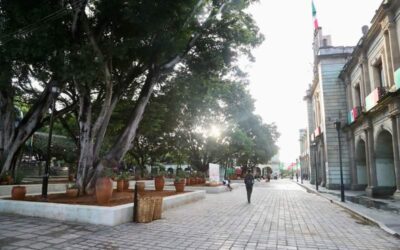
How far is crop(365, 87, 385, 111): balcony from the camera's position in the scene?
1889 cm

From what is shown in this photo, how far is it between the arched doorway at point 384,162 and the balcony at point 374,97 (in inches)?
90.6

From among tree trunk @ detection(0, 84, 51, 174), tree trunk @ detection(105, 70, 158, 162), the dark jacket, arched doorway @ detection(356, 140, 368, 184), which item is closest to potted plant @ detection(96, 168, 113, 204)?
tree trunk @ detection(105, 70, 158, 162)

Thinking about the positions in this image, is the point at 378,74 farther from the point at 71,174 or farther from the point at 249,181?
the point at 71,174

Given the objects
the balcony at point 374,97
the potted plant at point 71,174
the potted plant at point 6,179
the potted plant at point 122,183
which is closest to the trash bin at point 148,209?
the potted plant at point 122,183

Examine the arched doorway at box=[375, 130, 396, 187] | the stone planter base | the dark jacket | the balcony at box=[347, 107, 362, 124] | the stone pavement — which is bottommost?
the stone pavement

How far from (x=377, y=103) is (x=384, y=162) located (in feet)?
16.4

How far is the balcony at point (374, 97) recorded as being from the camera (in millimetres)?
18891

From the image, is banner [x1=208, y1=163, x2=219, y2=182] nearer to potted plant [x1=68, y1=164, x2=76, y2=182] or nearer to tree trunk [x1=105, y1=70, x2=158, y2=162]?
potted plant [x1=68, y1=164, x2=76, y2=182]

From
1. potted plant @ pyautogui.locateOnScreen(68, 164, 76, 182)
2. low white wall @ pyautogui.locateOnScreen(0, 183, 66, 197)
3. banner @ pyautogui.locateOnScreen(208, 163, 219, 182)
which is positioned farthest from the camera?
Result: banner @ pyautogui.locateOnScreen(208, 163, 219, 182)

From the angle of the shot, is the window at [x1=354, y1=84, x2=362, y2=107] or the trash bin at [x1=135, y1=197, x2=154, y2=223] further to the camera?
the window at [x1=354, y1=84, x2=362, y2=107]

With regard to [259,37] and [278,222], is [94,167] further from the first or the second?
[259,37]

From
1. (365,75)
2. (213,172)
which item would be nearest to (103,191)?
(213,172)

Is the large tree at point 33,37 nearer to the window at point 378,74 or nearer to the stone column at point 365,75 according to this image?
the window at point 378,74

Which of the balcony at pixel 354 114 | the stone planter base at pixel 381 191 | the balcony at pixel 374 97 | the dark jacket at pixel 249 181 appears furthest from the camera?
the balcony at pixel 354 114
